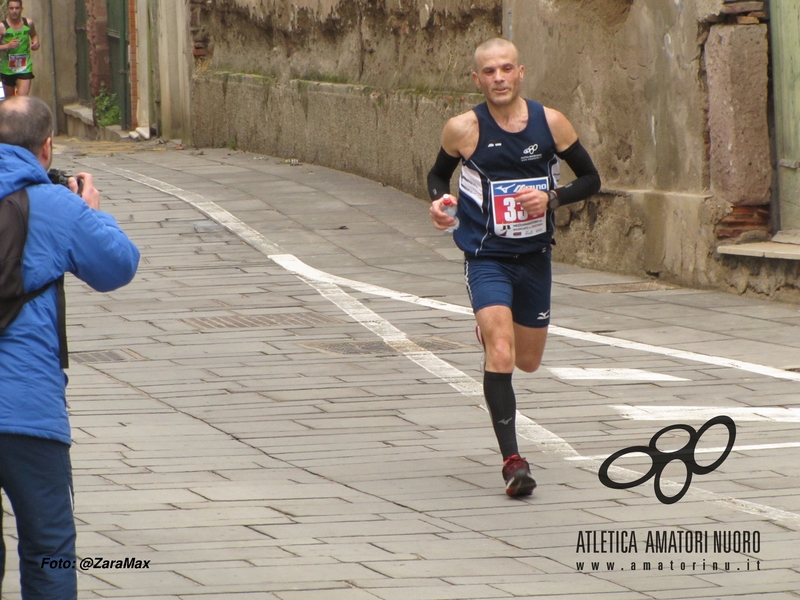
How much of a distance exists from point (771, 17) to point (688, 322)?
2430 millimetres

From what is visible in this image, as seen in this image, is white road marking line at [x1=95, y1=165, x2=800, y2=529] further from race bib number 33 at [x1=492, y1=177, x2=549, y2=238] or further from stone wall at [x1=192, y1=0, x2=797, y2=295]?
stone wall at [x1=192, y1=0, x2=797, y2=295]

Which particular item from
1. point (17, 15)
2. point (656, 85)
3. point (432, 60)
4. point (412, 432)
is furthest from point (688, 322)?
point (17, 15)

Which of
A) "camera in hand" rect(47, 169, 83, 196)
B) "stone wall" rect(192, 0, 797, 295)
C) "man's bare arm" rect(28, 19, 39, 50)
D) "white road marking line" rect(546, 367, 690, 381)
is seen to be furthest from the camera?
"man's bare arm" rect(28, 19, 39, 50)

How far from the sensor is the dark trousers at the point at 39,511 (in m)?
3.87

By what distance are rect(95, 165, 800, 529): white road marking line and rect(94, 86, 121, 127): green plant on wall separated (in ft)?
27.6

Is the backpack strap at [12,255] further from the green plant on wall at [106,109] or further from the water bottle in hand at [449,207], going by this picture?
the green plant on wall at [106,109]

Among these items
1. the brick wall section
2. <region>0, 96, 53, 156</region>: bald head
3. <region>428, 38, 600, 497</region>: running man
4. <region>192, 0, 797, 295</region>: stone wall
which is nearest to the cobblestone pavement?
<region>192, 0, 797, 295</region>: stone wall

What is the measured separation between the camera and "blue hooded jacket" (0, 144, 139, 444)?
12.7ft

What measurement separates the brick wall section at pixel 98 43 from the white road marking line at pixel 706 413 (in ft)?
60.0

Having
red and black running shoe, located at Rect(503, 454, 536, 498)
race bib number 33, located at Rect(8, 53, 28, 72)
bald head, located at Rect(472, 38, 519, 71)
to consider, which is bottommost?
red and black running shoe, located at Rect(503, 454, 536, 498)

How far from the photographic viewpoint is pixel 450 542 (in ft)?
17.1

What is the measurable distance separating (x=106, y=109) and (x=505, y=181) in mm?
18599

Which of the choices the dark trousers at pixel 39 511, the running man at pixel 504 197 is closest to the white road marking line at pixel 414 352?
the running man at pixel 504 197

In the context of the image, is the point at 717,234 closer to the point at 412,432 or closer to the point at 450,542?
the point at 412,432
